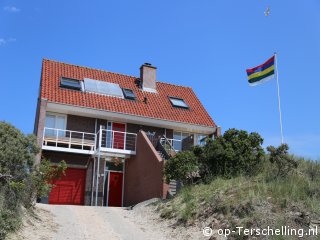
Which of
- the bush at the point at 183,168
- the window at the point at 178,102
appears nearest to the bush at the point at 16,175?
the bush at the point at 183,168

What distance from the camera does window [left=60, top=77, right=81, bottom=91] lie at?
2602cm

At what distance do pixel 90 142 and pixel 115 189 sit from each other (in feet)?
10.4

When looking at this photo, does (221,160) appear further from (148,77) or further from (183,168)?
(148,77)

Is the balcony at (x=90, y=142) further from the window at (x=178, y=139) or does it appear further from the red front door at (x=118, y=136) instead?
the window at (x=178, y=139)

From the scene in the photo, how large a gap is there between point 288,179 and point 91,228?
6.42 metres

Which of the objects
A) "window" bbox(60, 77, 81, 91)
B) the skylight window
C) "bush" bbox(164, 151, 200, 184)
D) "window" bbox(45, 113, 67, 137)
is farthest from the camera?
the skylight window

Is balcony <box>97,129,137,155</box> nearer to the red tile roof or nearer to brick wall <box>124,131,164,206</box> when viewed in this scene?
brick wall <box>124,131,164,206</box>

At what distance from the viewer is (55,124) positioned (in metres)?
25.1

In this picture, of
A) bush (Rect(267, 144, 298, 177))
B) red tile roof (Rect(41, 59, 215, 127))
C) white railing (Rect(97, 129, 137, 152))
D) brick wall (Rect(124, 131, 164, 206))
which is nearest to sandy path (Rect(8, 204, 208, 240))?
brick wall (Rect(124, 131, 164, 206))

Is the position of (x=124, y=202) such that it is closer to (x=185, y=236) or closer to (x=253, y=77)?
(x=253, y=77)

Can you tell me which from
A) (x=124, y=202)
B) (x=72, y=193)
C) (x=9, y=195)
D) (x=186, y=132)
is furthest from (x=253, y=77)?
(x=9, y=195)

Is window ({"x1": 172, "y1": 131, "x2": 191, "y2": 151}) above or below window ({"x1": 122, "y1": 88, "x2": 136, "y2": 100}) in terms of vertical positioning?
below

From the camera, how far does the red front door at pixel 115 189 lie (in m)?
25.4

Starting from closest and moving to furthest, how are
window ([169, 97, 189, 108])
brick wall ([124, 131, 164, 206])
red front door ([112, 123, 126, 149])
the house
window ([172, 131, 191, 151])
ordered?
1. brick wall ([124, 131, 164, 206])
2. the house
3. red front door ([112, 123, 126, 149])
4. window ([172, 131, 191, 151])
5. window ([169, 97, 189, 108])
